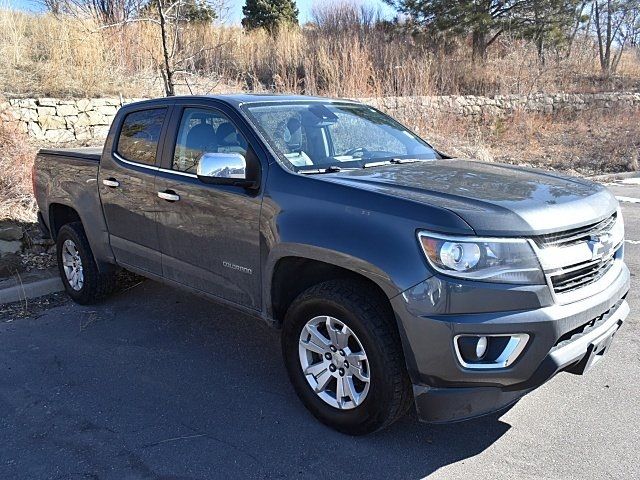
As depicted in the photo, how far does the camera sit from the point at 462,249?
8.07 ft

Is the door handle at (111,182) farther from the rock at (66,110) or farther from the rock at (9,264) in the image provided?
the rock at (66,110)

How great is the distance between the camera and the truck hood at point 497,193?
251 cm

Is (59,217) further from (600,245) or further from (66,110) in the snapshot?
(66,110)

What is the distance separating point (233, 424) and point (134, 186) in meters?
1.98

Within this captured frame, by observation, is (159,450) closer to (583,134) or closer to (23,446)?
(23,446)

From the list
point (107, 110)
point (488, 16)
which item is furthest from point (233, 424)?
point (488, 16)

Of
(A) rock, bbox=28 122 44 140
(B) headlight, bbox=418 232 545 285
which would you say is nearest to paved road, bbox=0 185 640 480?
(B) headlight, bbox=418 232 545 285

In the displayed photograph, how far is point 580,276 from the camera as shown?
8.74 feet

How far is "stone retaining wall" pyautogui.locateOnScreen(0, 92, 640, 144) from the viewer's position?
9.62 m

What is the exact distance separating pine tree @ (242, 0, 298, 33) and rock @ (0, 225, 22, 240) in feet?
72.8

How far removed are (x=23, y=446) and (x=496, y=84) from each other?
61.7 ft

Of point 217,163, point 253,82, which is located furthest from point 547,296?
point 253,82

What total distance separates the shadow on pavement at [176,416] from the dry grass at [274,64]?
21.1 ft

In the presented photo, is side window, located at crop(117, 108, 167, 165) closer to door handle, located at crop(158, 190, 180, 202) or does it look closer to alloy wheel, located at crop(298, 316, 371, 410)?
door handle, located at crop(158, 190, 180, 202)
